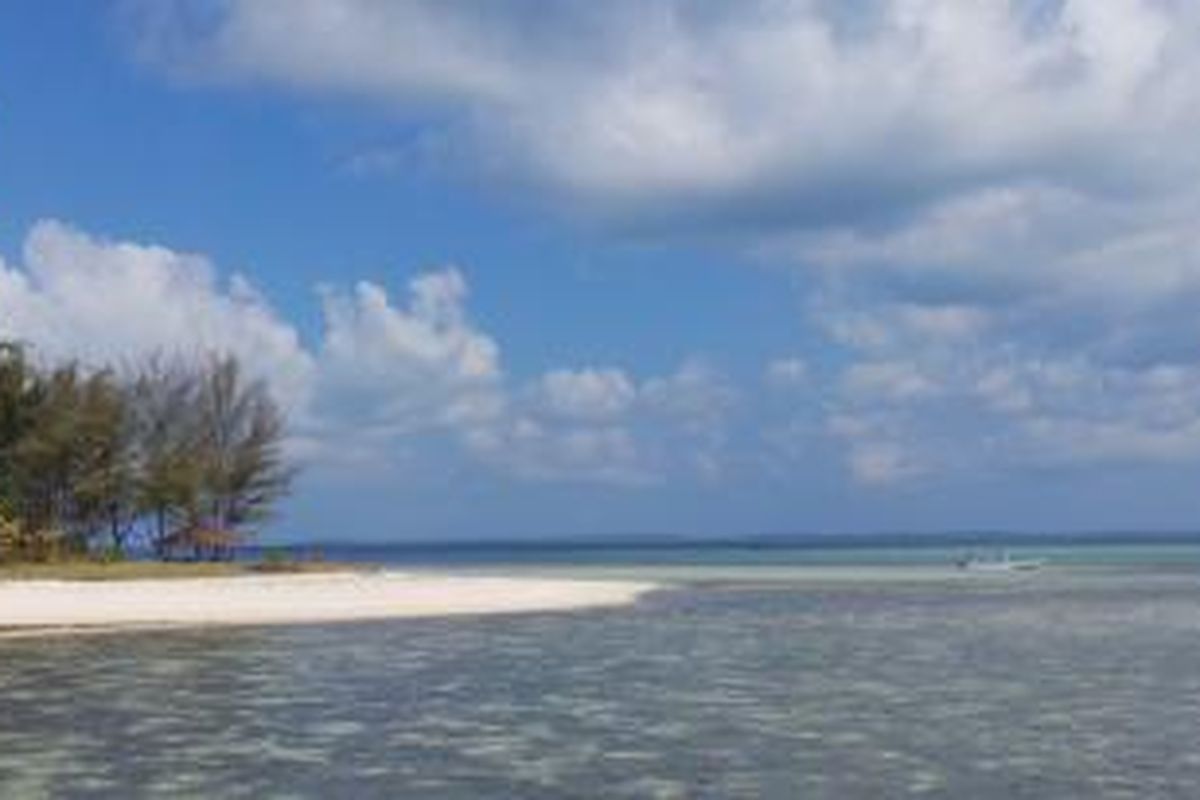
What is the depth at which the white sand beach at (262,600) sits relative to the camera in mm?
58156

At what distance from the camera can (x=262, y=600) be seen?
2630 inches

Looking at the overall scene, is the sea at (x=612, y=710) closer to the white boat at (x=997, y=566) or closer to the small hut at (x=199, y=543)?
the small hut at (x=199, y=543)

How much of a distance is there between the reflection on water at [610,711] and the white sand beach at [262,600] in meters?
4.43

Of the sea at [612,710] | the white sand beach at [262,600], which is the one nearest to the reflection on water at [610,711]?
the sea at [612,710]

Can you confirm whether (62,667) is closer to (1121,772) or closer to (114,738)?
(114,738)

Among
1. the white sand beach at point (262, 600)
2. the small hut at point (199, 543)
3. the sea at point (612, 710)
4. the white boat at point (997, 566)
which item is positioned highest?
the small hut at point (199, 543)

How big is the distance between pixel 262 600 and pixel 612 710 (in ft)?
114

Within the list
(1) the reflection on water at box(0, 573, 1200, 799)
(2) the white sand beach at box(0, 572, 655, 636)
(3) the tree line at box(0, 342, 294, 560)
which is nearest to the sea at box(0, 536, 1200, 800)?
(1) the reflection on water at box(0, 573, 1200, 799)

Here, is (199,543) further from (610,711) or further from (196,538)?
(610,711)

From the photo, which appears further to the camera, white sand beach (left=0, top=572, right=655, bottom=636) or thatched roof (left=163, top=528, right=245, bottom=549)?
thatched roof (left=163, top=528, right=245, bottom=549)

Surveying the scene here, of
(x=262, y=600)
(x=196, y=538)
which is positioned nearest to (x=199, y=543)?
(x=196, y=538)

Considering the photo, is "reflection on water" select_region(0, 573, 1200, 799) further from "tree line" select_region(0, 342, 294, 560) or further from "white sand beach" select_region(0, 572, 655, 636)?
"tree line" select_region(0, 342, 294, 560)

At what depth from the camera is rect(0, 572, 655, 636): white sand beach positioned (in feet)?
191

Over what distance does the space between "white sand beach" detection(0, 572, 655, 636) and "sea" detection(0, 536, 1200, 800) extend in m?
3.99
